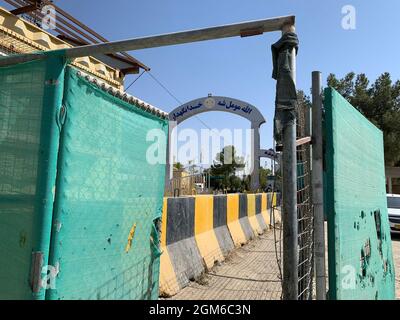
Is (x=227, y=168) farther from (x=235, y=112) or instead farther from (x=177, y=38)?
(x=177, y=38)

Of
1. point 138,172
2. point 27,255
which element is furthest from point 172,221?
point 27,255

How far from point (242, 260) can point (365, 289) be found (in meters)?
4.81

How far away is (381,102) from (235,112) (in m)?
18.8

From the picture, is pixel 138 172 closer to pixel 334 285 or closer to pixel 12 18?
pixel 334 285

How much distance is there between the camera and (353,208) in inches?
123

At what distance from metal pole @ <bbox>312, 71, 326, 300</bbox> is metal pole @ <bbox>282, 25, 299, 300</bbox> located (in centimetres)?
42

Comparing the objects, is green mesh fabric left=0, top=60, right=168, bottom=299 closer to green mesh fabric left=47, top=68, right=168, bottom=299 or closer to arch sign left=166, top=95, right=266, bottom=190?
green mesh fabric left=47, top=68, right=168, bottom=299

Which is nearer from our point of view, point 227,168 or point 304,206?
point 304,206

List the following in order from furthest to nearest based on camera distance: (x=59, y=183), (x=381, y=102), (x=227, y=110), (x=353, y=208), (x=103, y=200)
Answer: (x=381, y=102)
(x=227, y=110)
(x=353, y=208)
(x=103, y=200)
(x=59, y=183)

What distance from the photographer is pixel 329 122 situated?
8.77 feet

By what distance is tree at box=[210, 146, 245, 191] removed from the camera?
1884 inches

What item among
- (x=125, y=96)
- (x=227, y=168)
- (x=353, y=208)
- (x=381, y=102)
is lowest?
(x=353, y=208)

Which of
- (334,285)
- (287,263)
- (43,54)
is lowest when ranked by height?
(334,285)

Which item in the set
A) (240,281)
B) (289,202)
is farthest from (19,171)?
(240,281)
